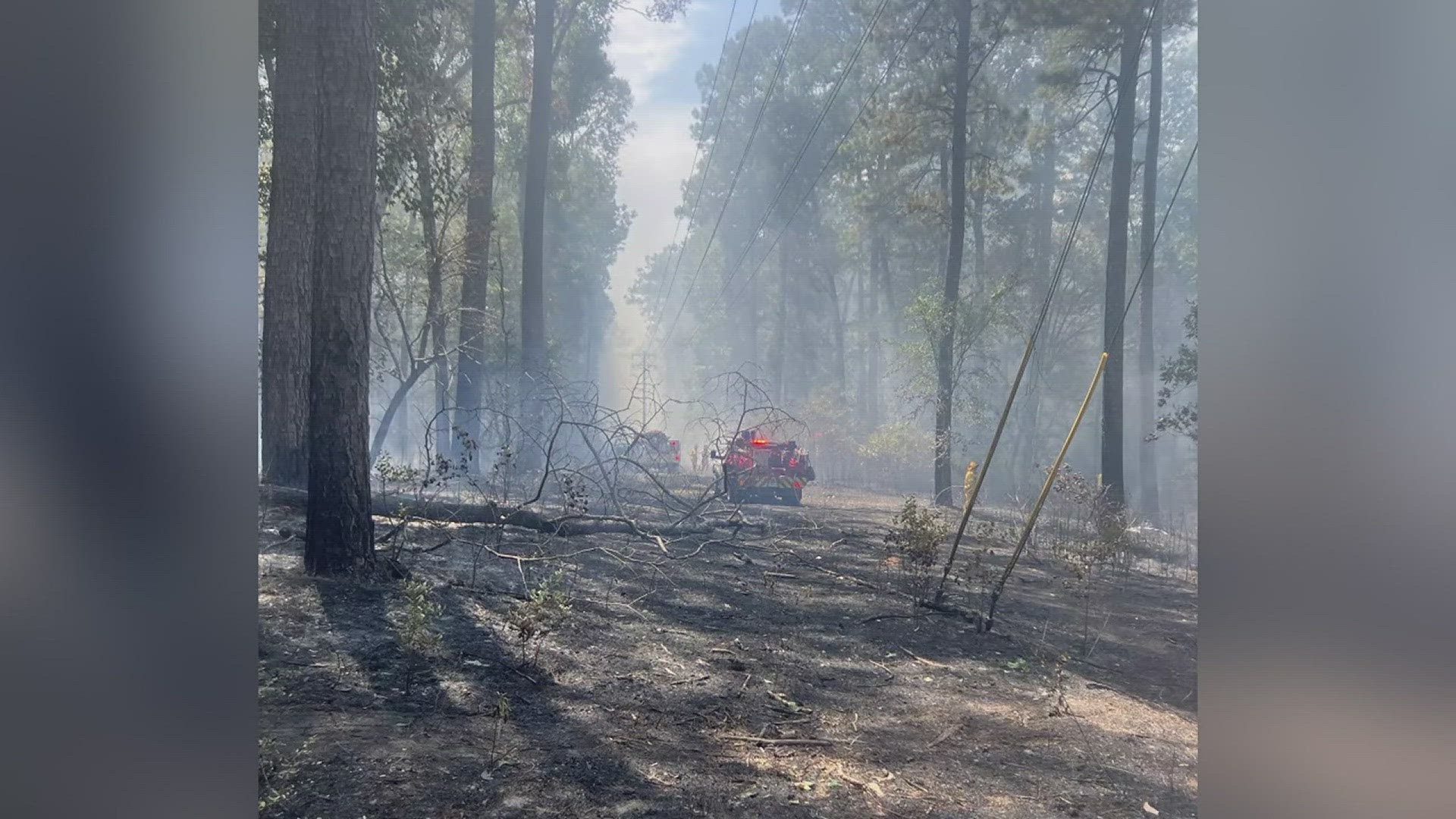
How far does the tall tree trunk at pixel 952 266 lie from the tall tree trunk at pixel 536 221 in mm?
1833

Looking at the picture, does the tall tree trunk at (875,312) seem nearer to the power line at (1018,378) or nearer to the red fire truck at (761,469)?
the red fire truck at (761,469)

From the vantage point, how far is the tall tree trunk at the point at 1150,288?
4.09 metres

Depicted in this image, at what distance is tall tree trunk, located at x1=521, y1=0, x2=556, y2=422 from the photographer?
3143 mm

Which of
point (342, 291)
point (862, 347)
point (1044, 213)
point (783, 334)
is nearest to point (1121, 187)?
point (1044, 213)

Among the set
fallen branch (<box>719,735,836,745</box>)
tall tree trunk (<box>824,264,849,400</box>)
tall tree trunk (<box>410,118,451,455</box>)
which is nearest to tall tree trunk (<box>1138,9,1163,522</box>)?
tall tree trunk (<box>824,264,849,400</box>)

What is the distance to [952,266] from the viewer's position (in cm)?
398

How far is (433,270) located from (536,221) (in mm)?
1004

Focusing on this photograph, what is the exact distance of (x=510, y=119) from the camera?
351cm

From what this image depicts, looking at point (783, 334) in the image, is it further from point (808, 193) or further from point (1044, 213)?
point (1044, 213)

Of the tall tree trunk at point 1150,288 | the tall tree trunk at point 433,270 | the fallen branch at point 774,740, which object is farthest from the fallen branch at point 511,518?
the tall tree trunk at point 1150,288
